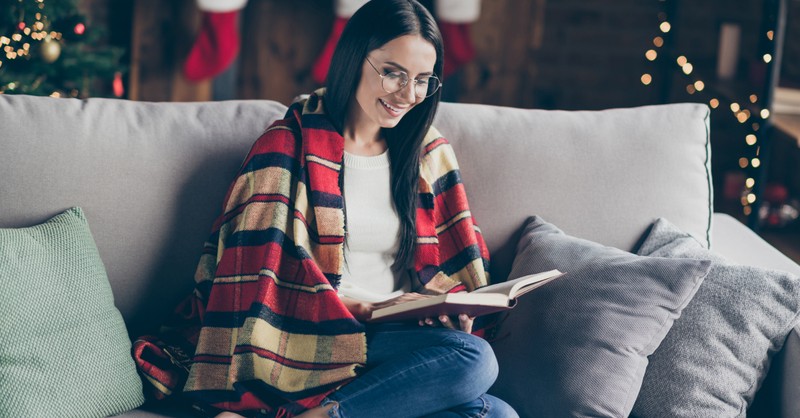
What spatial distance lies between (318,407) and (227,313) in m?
0.27

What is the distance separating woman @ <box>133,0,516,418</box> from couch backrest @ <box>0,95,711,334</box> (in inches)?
4.4

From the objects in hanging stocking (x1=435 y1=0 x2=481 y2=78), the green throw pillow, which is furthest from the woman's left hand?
hanging stocking (x1=435 y1=0 x2=481 y2=78)

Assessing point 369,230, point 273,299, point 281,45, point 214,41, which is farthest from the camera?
point 281,45

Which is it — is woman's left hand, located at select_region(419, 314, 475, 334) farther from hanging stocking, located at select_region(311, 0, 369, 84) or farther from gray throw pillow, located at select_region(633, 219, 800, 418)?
hanging stocking, located at select_region(311, 0, 369, 84)

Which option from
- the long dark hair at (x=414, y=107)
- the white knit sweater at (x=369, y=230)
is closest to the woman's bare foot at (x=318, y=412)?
the white knit sweater at (x=369, y=230)

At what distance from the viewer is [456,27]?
3.78 meters

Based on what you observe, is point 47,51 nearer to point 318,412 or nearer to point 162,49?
point 162,49

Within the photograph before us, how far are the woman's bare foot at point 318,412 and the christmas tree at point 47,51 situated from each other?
48.5 inches

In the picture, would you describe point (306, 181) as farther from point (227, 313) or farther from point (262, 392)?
point (262, 392)

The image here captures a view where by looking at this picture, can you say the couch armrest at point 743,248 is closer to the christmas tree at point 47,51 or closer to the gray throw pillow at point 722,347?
the gray throw pillow at point 722,347

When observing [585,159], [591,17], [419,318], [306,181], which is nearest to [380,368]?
[419,318]

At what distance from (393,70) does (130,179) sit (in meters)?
0.59

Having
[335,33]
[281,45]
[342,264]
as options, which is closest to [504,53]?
[335,33]

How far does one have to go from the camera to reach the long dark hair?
69.5 inches
